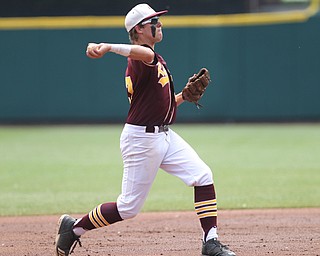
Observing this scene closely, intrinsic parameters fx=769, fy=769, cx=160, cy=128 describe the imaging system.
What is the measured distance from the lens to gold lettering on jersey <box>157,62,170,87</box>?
5.28 m

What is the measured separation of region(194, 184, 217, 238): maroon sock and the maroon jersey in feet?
1.83

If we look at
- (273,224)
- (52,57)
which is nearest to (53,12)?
(52,57)

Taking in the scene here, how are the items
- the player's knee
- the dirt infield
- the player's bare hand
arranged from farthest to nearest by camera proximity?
the dirt infield < the player's knee < the player's bare hand

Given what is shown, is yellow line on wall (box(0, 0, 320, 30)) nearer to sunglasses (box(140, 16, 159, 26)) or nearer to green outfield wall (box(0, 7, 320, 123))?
Answer: green outfield wall (box(0, 7, 320, 123))

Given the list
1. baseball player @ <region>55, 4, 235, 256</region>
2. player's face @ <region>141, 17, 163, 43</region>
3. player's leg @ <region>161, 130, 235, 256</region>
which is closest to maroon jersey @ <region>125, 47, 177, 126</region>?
baseball player @ <region>55, 4, 235, 256</region>

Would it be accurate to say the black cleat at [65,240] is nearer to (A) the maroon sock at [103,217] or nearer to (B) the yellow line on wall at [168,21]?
(A) the maroon sock at [103,217]

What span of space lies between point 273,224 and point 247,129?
10152mm

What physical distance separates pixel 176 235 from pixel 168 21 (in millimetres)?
12376

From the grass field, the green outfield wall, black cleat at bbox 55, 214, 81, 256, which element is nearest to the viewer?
black cleat at bbox 55, 214, 81, 256

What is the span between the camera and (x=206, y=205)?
5.37 m

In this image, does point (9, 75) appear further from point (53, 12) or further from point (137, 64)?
point (137, 64)

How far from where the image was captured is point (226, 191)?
934 centimetres

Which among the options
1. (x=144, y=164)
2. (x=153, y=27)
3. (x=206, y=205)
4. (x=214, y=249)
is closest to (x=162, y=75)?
(x=153, y=27)

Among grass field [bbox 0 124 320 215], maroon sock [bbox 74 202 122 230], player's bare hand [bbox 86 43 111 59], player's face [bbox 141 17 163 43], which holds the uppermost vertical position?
player's face [bbox 141 17 163 43]
